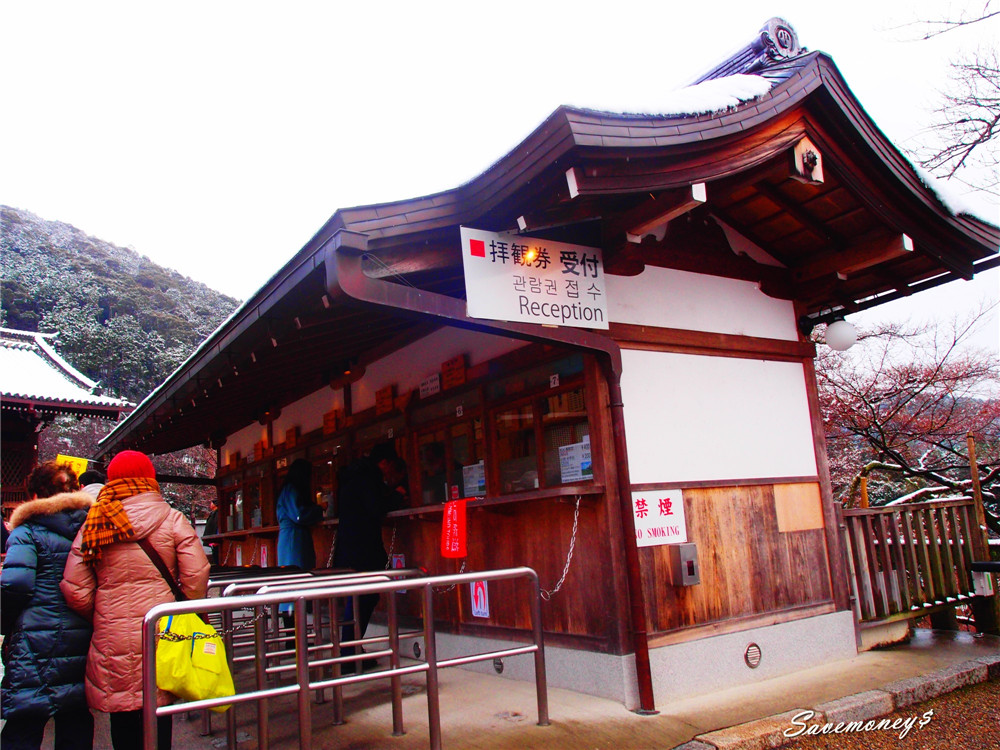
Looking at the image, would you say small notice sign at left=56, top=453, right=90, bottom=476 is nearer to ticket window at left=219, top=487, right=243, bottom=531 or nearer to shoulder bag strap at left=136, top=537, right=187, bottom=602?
shoulder bag strap at left=136, top=537, right=187, bottom=602

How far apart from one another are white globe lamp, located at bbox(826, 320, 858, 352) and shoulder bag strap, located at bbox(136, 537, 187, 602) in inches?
237

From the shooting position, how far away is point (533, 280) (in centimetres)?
525

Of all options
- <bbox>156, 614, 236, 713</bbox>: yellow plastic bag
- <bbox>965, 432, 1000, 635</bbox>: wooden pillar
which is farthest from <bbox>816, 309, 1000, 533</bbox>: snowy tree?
<bbox>156, 614, 236, 713</bbox>: yellow plastic bag

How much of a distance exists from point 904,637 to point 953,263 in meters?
3.73

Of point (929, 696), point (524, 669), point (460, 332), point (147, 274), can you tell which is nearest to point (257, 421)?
point (460, 332)

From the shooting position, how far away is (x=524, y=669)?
5.90 metres

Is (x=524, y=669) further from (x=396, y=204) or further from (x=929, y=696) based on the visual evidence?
(x=396, y=204)

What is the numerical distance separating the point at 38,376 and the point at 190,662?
757 inches

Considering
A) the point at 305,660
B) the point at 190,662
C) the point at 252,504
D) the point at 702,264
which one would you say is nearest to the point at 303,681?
the point at 305,660

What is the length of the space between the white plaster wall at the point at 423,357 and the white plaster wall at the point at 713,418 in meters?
1.18

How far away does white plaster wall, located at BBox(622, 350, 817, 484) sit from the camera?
572cm

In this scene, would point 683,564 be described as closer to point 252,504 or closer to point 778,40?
point 778,40

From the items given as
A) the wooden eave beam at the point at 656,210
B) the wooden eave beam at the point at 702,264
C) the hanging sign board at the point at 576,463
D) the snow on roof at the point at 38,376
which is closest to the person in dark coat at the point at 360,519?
the hanging sign board at the point at 576,463

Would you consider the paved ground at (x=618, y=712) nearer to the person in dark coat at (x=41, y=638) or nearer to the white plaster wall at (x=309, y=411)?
the person in dark coat at (x=41, y=638)
